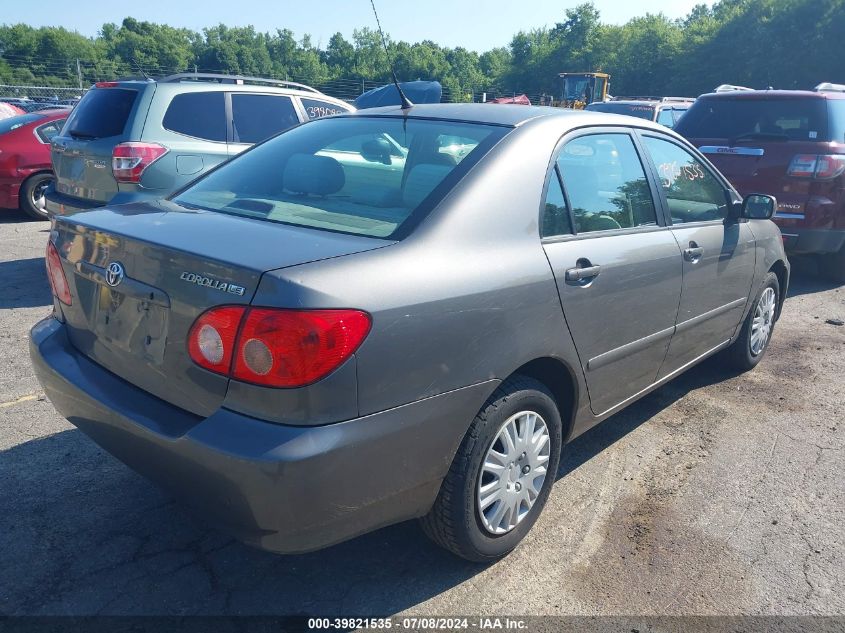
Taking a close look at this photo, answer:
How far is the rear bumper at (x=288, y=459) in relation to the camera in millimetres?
1990

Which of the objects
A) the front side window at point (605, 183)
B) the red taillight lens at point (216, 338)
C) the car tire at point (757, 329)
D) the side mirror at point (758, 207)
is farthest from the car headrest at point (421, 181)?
the car tire at point (757, 329)

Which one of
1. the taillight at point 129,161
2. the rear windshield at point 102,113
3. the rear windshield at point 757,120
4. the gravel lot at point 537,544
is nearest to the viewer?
the gravel lot at point 537,544

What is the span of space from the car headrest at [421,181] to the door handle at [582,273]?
0.62 meters

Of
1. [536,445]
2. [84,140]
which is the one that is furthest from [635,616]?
[84,140]

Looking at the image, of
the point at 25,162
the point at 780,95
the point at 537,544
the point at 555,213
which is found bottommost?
the point at 537,544

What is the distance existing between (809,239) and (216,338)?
6.59 metres

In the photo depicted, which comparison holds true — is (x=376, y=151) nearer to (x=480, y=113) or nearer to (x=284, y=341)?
(x=480, y=113)

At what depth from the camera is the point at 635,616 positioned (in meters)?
2.52

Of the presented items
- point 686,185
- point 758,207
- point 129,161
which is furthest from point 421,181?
point 129,161

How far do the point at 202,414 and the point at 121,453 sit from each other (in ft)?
1.55

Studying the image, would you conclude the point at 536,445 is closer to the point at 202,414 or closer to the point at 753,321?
the point at 202,414

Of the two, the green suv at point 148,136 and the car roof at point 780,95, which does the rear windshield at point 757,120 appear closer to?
the car roof at point 780,95

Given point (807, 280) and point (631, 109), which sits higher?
point (631, 109)

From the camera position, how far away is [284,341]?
6.52ft
